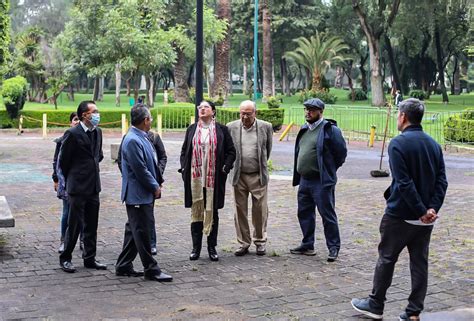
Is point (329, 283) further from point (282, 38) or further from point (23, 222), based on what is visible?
point (282, 38)

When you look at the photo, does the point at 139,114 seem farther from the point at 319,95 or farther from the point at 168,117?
the point at 319,95

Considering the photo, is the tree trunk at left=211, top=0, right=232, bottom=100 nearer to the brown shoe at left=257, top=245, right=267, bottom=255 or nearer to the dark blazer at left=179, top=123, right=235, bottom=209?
the brown shoe at left=257, top=245, right=267, bottom=255

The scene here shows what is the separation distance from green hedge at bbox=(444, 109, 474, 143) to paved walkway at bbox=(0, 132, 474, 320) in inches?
446

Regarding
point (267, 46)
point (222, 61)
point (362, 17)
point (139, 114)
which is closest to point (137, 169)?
point (139, 114)

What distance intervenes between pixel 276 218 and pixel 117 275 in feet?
13.0

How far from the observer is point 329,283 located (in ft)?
22.1

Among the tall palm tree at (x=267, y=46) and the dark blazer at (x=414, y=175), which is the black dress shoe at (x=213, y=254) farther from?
the tall palm tree at (x=267, y=46)

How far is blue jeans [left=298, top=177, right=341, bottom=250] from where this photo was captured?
305 inches

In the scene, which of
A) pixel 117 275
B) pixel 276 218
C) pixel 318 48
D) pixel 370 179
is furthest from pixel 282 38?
pixel 117 275

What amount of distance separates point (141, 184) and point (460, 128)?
18572mm

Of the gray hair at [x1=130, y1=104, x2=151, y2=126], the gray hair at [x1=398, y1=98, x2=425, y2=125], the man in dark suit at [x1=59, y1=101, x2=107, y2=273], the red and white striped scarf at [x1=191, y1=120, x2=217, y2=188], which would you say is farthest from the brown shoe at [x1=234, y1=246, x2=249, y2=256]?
the gray hair at [x1=398, y1=98, x2=425, y2=125]

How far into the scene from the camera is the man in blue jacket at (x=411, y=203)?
539 centimetres

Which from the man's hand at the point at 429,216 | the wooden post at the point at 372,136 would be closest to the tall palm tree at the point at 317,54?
the wooden post at the point at 372,136

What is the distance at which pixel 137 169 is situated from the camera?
6527 millimetres
